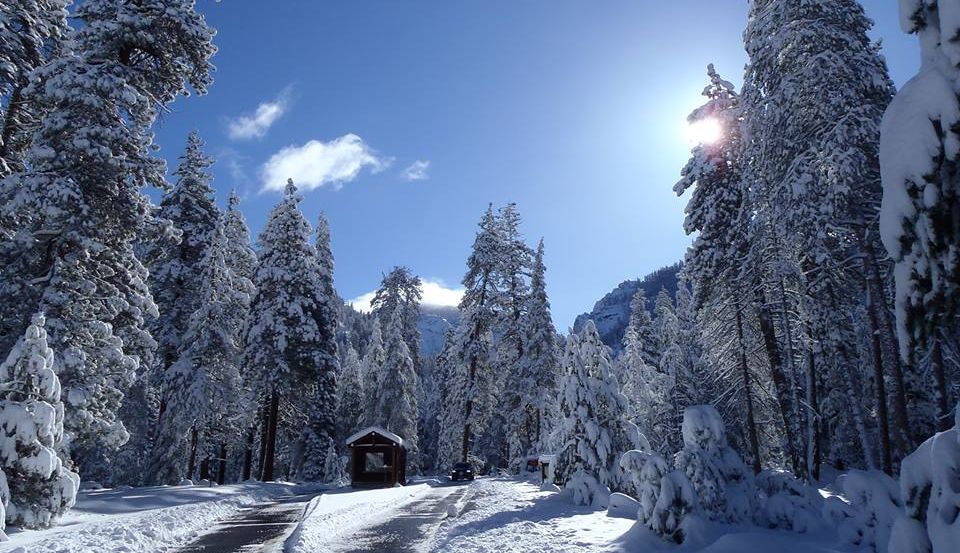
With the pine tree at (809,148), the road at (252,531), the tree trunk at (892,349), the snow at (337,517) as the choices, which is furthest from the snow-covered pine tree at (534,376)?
the tree trunk at (892,349)

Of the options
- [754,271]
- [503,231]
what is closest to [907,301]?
[754,271]

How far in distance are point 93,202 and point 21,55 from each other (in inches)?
212

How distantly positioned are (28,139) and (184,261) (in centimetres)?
1094

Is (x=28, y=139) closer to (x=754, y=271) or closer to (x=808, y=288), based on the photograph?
(x=754, y=271)

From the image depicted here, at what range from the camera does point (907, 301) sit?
4.32m

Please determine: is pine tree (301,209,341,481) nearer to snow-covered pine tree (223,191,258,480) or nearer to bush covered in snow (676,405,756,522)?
snow-covered pine tree (223,191,258,480)

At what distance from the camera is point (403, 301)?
53.2 meters

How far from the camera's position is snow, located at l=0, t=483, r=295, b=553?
35.0 ft

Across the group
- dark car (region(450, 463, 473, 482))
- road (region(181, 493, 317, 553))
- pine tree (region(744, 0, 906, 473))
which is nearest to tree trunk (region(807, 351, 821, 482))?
pine tree (region(744, 0, 906, 473))

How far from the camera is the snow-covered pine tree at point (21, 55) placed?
55.5 ft

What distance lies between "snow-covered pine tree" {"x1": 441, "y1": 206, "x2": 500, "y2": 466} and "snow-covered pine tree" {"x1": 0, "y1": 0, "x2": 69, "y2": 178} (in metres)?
27.6

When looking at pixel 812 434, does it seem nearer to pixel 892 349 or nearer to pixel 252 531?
pixel 892 349

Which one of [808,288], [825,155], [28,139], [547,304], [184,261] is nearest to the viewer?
[825,155]

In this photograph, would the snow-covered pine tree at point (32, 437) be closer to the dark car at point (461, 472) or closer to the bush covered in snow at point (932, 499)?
the bush covered in snow at point (932, 499)
